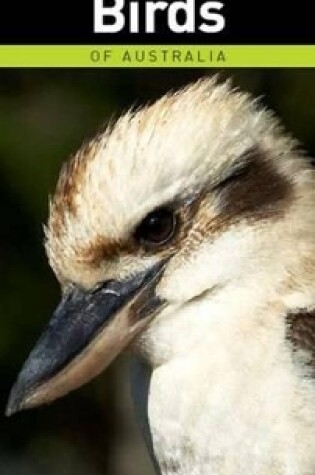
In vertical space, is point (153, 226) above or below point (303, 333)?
above

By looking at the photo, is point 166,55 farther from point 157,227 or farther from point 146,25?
point 157,227

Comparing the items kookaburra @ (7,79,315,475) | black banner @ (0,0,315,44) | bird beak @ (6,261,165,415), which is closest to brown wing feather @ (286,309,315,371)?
→ kookaburra @ (7,79,315,475)

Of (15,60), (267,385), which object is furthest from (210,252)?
(15,60)

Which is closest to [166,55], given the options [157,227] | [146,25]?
[146,25]

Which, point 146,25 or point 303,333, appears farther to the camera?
point 146,25

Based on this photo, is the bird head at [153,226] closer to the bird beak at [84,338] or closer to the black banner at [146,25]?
the bird beak at [84,338]

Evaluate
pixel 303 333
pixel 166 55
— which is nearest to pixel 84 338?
pixel 303 333

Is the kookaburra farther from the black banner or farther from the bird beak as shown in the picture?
the black banner
